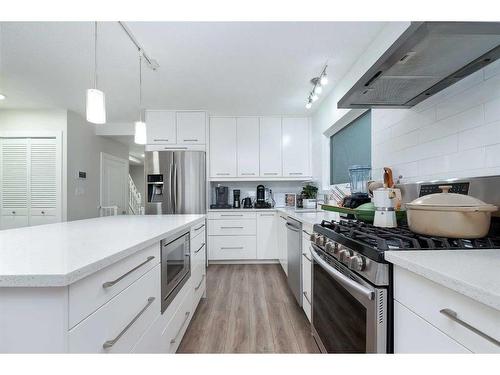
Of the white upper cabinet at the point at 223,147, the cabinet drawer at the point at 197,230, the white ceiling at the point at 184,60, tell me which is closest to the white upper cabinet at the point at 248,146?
the white upper cabinet at the point at 223,147

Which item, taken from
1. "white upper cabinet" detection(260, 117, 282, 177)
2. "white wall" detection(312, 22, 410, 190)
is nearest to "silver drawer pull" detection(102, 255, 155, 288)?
"white wall" detection(312, 22, 410, 190)

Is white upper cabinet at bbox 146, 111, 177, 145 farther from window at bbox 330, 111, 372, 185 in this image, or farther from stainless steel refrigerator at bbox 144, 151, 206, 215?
window at bbox 330, 111, 372, 185

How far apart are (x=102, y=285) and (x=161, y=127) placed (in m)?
3.21

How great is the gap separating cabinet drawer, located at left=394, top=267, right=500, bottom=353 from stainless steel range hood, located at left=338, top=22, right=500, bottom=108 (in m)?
0.88

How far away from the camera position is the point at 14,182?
3.64 meters

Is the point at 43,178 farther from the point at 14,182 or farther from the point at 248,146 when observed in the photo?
the point at 248,146

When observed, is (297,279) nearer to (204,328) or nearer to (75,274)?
(204,328)

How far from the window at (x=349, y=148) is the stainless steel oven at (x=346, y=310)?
1473mm

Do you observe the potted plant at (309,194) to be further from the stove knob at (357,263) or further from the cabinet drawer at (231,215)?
the stove knob at (357,263)

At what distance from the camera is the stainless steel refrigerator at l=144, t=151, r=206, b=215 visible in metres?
3.37

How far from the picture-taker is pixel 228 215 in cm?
350

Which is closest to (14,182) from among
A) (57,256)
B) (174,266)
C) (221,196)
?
(221,196)

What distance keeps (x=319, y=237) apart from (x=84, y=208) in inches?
171
